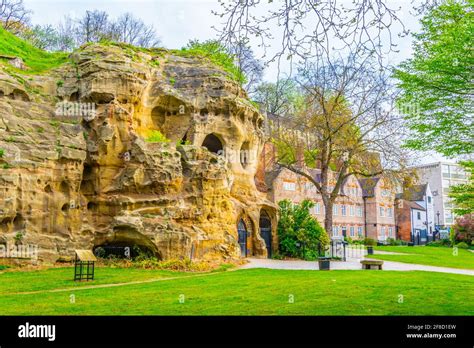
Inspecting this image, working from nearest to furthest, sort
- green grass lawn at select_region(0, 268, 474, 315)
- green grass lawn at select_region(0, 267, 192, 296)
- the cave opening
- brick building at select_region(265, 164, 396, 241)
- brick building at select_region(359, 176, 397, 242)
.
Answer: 1. green grass lawn at select_region(0, 268, 474, 315)
2. green grass lawn at select_region(0, 267, 192, 296)
3. the cave opening
4. brick building at select_region(265, 164, 396, 241)
5. brick building at select_region(359, 176, 397, 242)

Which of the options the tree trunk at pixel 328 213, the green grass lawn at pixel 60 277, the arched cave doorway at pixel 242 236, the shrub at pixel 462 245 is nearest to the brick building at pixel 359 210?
the shrub at pixel 462 245

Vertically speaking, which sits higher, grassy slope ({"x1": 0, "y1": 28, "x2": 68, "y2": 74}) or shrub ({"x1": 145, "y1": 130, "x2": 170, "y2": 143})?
grassy slope ({"x1": 0, "y1": 28, "x2": 68, "y2": 74})

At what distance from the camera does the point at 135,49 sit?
31.2 metres

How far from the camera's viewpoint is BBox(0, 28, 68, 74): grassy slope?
28659 millimetres

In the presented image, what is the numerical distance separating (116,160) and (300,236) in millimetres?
16784

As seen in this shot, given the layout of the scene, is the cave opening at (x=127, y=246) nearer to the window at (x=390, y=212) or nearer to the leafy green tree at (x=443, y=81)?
the leafy green tree at (x=443, y=81)

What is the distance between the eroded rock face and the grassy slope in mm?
1659

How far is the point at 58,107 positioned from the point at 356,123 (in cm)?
2151

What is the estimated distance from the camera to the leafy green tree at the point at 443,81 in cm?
1352

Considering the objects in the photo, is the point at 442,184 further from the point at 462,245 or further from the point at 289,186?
the point at 289,186

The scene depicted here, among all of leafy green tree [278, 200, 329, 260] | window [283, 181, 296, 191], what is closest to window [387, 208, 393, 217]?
window [283, 181, 296, 191]

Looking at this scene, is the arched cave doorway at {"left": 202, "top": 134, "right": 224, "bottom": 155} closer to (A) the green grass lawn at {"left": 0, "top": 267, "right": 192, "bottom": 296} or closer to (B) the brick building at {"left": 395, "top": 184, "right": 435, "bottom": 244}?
(A) the green grass lawn at {"left": 0, "top": 267, "right": 192, "bottom": 296}

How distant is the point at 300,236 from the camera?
3659 cm
